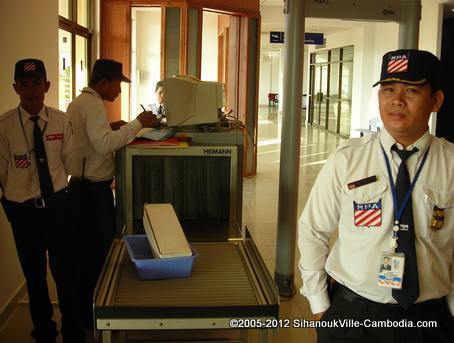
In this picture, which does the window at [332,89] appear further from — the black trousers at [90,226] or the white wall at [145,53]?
the black trousers at [90,226]

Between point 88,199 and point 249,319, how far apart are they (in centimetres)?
191

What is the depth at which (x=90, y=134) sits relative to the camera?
125 inches

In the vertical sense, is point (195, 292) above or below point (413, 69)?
below

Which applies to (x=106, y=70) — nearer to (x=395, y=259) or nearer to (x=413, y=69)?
(x=413, y=69)

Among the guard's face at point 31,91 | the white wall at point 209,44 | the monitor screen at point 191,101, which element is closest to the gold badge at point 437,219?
the monitor screen at point 191,101

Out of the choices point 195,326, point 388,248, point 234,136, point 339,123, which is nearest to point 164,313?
point 195,326

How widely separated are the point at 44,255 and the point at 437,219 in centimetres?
236

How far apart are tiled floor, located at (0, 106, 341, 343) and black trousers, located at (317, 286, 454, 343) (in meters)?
0.25

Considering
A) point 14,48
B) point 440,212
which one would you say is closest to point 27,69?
point 14,48

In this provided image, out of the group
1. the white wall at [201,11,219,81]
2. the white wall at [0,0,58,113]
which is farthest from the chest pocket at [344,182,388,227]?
the white wall at [201,11,219,81]

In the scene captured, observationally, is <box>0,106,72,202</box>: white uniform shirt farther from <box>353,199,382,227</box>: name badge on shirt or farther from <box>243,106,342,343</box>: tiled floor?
<box>353,199,382,227</box>: name badge on shirt

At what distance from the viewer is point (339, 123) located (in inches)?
624

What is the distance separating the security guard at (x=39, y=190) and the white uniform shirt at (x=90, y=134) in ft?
0.35

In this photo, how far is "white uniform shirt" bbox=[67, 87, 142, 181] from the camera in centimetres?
319
